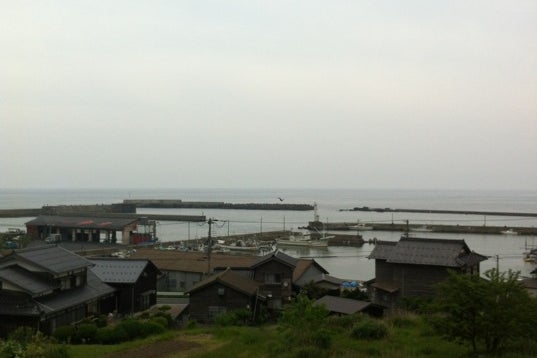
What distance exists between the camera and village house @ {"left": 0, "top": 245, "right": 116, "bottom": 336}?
12422 mm

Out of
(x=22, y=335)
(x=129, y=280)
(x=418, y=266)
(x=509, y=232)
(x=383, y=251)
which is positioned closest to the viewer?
(x=22, y=335)

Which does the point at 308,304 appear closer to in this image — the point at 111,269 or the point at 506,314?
the point at 506,314

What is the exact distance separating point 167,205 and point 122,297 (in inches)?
3703

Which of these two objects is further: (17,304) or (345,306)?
(345,306)

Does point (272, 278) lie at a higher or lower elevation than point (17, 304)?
lower

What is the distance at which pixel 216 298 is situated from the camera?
50.3 feet

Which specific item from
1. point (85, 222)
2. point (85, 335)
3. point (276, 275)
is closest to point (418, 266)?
point (276, 275)

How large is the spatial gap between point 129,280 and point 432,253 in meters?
10.2

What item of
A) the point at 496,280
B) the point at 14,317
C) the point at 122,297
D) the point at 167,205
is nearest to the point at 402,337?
the point at 496,280

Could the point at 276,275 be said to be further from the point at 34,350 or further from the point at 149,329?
the point at 34,350

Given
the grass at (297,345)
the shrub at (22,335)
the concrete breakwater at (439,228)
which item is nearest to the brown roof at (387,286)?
the grass at (297,345)

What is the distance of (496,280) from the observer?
6848 millimetres

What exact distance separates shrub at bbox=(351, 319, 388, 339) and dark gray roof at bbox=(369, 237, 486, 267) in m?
8.17

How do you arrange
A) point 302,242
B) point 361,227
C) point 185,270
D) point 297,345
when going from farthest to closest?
point 361,227 → point 302,242 → point 185,270 → point 297,345
